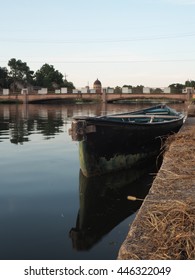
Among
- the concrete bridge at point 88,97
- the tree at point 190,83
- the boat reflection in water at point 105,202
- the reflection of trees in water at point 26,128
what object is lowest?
the boat reflection in water at point 105,202

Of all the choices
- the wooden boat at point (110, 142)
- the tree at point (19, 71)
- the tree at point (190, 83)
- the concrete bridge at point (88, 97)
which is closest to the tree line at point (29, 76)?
the tree at point (19, 71)

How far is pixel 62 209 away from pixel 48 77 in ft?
436

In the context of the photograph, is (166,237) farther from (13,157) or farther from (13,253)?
(13,157)

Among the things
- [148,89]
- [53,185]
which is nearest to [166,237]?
[53,185]

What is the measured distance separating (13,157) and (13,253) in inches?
331

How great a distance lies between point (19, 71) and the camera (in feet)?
452

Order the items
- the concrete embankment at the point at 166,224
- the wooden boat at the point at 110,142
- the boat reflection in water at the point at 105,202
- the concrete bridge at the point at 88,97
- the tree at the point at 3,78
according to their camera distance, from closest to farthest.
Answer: the concrete embankment at the point at 166,224
the boat reflection in water at the point at 105,202
the wooden boat at the point at 110,142
the concrete bridge at the point at 88,97
the tree at the point at 3,78

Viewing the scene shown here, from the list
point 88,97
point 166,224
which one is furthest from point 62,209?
point 88,97

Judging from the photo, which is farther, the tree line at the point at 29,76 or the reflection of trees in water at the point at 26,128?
the tree line at the point at 29,76

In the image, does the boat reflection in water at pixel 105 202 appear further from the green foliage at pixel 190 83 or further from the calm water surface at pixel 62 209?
the green foliage at pixel 190 83

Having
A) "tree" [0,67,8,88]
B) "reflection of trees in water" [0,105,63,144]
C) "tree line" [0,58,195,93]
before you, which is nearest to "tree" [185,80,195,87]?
"tree line" [0,58,195,93]

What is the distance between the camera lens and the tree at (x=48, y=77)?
5359 inches

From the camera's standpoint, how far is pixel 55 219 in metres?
7.06

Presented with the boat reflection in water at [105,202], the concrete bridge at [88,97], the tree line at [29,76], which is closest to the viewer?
the boat reflection in water at [105,202]
